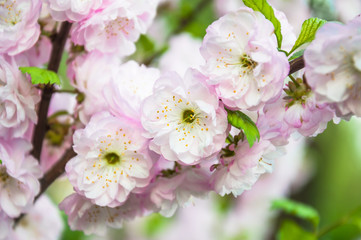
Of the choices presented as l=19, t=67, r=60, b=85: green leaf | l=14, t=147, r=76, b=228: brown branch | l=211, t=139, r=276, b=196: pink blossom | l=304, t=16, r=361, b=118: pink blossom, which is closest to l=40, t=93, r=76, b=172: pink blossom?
l=14, t=147, r=76, b=228: brown branch

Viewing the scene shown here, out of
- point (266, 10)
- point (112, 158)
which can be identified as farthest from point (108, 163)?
point (266, 10)

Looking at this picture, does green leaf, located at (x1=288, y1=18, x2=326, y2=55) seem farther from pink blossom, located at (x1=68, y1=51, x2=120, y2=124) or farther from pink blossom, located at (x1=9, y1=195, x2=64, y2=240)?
pink blossom, located at (x1=9, y1=195, x2=64, y2=240)

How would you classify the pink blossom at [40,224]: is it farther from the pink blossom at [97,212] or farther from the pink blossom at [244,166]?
the pink blossom at [244,166]

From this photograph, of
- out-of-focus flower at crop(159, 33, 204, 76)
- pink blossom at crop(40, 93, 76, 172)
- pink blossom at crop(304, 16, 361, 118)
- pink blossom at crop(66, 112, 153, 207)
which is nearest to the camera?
pink blossom at crop(304, 16, 361, 118)

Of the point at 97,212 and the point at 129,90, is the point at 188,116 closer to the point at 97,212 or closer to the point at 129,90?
the point at 129,90

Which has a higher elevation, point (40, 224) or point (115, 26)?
point (115, 26)

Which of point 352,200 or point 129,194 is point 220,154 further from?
point 352,200

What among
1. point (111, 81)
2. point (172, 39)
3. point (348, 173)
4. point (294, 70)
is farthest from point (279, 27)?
point (348, 173)
